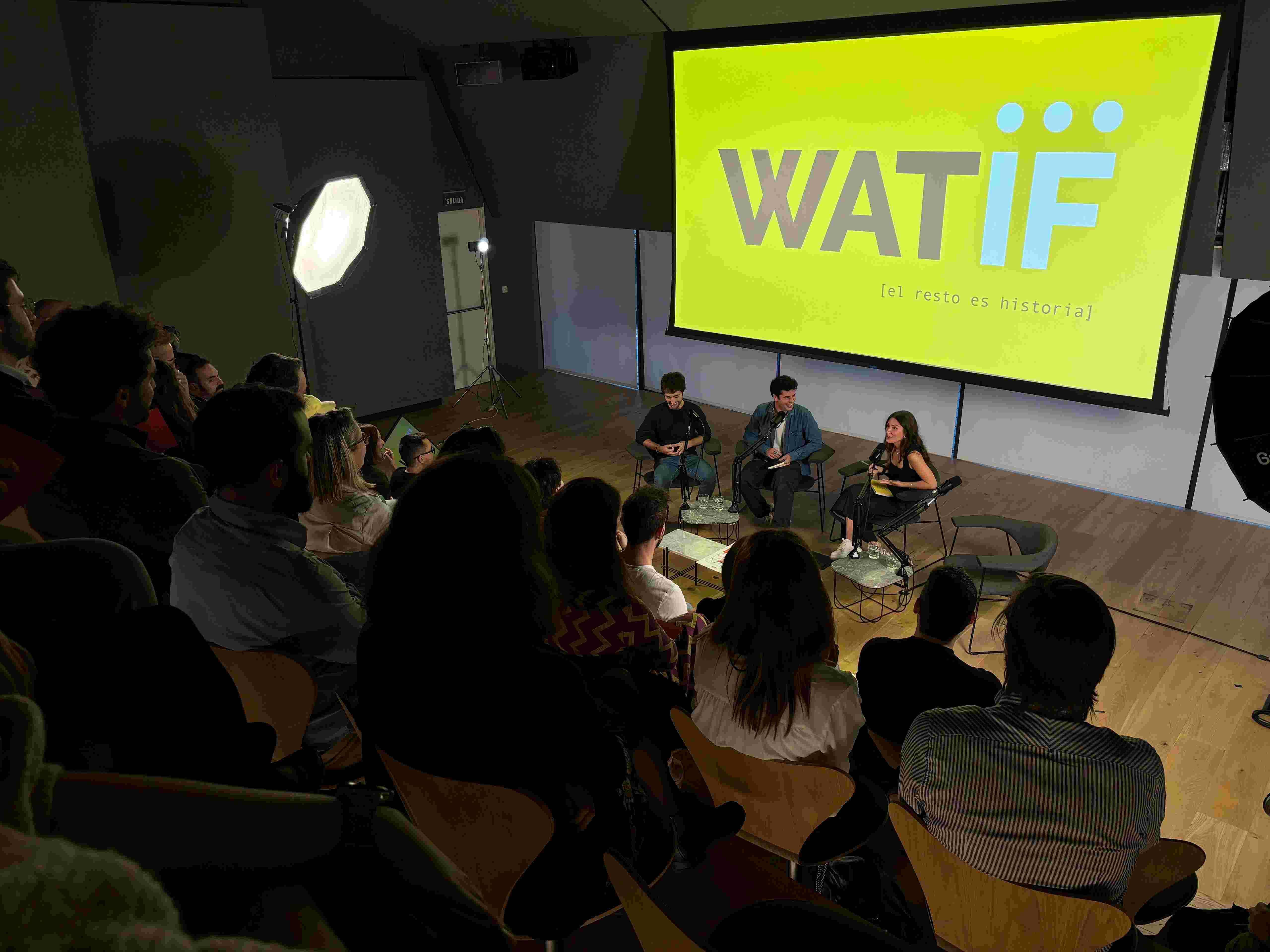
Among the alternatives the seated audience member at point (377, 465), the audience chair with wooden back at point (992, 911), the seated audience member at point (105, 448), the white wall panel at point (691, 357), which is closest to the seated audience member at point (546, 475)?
the seated audience member at point (377, 465)

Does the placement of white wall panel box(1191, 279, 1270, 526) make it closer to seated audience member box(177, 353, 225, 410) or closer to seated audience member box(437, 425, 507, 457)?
seated audience member box(437, 425, 507, 457)

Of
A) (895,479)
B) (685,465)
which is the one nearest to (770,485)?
(685,465)

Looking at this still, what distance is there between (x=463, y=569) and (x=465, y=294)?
7.69 metres

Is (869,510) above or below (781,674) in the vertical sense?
below

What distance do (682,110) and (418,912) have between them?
21.8ft

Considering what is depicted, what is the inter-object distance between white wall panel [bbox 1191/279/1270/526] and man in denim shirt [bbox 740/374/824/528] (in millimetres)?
2516

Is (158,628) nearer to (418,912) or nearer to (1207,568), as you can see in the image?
(418,912)

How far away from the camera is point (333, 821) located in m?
0.60

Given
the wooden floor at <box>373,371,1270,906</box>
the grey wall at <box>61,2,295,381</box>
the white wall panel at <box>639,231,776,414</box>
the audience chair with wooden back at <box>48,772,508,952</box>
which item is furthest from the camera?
the white wall panel at <box>639,231,776,414</box>

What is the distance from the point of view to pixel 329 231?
5496 millimetres

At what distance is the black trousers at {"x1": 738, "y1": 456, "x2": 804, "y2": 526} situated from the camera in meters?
5.79

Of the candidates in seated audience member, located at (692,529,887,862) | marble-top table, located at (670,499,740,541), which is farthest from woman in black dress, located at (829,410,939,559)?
seated audience member, located at (692,529,887,862)

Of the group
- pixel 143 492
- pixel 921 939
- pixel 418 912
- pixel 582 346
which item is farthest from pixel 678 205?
pixel 418 912

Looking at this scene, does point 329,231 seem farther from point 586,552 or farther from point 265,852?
point 265,852
